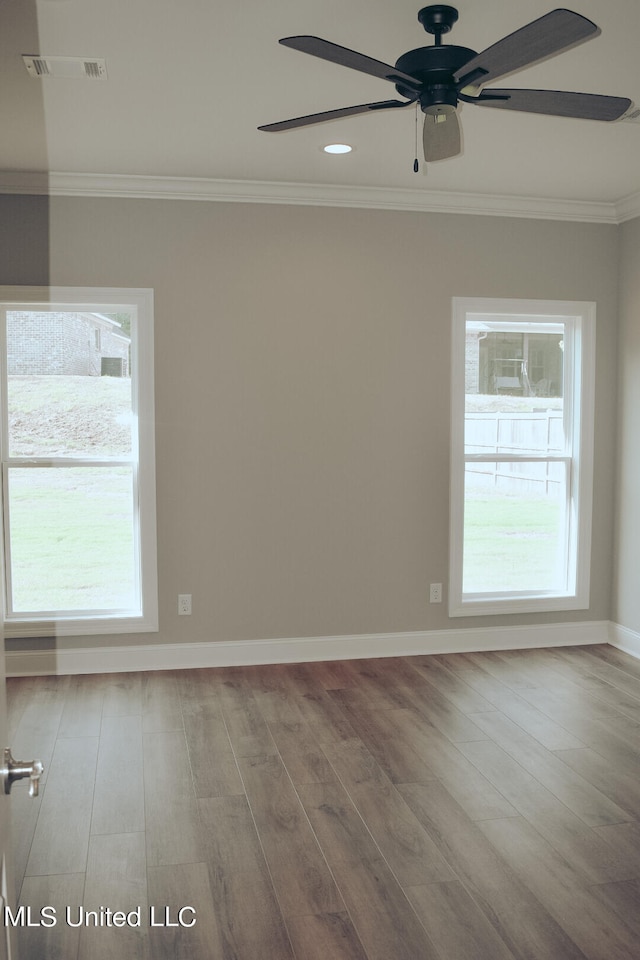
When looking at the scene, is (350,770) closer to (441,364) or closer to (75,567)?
(75,567)

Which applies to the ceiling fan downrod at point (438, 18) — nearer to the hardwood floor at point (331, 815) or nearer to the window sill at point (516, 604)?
the hardwood floor at point (331, 815)

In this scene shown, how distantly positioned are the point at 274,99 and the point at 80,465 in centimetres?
225

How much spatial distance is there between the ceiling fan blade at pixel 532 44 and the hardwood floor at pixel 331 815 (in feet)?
7.50

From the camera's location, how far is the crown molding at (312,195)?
4.45m

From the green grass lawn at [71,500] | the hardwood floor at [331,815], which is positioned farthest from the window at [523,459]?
the green grass lawn at [71,500]

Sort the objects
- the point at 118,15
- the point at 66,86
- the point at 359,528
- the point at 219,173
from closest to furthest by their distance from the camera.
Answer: the point at 118,15, the point at 66,86, the point at 219,173, the point at 359,528

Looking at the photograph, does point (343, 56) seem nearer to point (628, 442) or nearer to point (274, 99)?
point (274, 99)

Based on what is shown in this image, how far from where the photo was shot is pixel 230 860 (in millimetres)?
2727

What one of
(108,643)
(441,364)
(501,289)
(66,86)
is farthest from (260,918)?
(501,289)

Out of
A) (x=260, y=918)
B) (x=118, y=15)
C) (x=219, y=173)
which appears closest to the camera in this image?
(x=260, y=918)

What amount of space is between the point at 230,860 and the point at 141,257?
10.3 feet

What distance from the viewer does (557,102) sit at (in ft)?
7.87

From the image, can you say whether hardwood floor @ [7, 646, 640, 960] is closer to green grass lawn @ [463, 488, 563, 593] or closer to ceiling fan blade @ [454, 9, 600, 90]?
green grass lawn @ [463, 488, 563, 593]

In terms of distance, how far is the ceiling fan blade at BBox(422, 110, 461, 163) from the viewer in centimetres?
246
